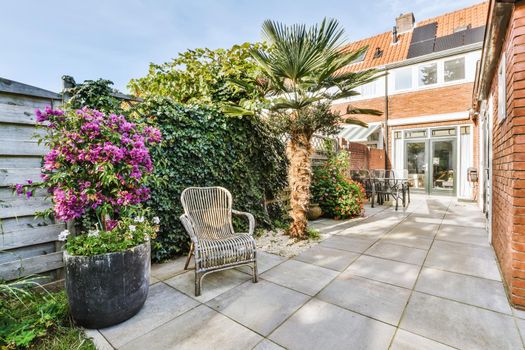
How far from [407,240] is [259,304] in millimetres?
3271

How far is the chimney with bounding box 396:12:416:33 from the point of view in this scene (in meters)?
12.0

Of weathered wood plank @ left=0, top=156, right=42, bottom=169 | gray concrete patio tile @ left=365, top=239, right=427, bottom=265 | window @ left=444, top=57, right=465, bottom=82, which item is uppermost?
window @ left=444, top=57, right=465, bottom=82

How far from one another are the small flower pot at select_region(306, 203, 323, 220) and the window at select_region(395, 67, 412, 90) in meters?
7.87

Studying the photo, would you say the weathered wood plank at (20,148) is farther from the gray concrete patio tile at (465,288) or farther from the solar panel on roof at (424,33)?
the solar panel on roof at (424,33)

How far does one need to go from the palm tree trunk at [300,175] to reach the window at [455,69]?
8.93 m

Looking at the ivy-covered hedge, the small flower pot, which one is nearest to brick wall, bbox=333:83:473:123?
the small flower pot

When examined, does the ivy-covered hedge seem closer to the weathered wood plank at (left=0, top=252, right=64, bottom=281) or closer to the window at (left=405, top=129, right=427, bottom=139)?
the weathered wood plank at (left=0, top=252, right=64, bottom=281)

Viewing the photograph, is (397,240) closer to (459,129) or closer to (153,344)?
(153,344)

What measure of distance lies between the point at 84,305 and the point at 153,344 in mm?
694

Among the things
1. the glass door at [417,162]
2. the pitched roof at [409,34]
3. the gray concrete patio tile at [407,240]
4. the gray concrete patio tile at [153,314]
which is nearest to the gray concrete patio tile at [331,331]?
the gray concrete patio tile at [153,314]

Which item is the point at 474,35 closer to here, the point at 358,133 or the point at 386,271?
the point at 358,133

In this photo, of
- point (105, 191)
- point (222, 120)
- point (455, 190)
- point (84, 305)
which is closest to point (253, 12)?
point (222, 120)

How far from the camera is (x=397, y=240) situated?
438 cm

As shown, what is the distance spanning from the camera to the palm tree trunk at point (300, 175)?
4430mm
